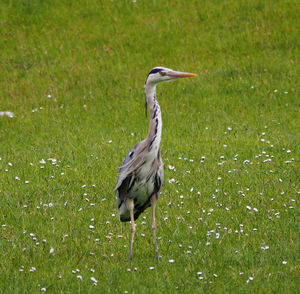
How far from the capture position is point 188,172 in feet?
32.7

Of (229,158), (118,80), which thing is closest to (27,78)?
(118,80)

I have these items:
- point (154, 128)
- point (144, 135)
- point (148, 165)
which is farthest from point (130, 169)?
point (144, 135)

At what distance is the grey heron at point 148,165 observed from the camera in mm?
6988

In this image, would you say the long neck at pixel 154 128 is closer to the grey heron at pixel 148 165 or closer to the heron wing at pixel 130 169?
the grey heron at pixel 148 165

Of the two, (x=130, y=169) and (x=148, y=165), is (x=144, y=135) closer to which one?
(x=130, y=169)

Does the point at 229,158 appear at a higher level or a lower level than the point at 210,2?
lower

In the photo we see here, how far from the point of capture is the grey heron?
699cm

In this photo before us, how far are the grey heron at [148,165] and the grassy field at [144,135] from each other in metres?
0.62

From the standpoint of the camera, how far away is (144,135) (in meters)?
12.2

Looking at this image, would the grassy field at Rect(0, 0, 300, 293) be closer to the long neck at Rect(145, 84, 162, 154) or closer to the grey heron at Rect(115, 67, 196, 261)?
the grey heron at Rect(115, 67, 196, 261)

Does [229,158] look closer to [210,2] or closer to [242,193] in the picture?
[242,193]

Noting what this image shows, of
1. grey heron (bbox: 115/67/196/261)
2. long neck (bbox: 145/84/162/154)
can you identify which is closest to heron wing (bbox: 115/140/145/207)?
grey heron (bbox: 115/67/196/261)

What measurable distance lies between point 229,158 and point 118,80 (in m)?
5.73

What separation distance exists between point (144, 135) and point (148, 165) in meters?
5.08
